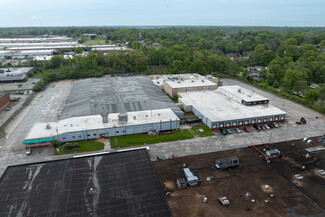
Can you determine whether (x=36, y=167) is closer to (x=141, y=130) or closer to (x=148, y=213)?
(x=148, y=213)

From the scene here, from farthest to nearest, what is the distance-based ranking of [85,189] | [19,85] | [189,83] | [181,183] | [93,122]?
[19,85]
[189,83]
[93,122]
[181,183]
[85,189]

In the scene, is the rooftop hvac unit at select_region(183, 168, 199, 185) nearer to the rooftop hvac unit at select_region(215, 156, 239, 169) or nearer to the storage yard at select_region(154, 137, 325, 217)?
the storage yard at select_region(154, 137, 325, 217)

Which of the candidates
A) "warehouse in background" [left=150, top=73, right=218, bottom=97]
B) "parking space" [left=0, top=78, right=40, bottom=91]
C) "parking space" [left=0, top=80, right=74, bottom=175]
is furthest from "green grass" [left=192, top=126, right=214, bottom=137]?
"parking space" [left=0, top=78, right=40, bottom=91]

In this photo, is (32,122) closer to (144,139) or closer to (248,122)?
(144,139)

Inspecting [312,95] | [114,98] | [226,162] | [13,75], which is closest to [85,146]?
[114,98]

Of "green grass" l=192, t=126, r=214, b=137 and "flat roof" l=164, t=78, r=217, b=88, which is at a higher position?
"flat roof" l=164, t=78, r=217, b=88

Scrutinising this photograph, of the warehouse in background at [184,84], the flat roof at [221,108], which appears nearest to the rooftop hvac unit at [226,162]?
the flat roof at [221,108]

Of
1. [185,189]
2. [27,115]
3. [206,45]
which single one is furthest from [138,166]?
[206,45]
